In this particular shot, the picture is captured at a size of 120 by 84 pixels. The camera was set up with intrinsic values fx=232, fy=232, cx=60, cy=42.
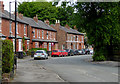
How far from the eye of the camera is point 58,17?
83.9 m

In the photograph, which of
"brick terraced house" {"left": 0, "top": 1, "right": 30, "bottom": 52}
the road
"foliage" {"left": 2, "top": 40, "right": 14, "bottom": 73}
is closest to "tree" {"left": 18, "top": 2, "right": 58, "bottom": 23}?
"brick terraced house" {"left": 0, "top": 1, "right": 30, "bottom": 52}

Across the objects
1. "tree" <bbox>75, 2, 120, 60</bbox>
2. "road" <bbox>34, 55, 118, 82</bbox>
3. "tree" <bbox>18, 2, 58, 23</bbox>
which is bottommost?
"road" <bbox>34, 55, 118, 82</bbox>

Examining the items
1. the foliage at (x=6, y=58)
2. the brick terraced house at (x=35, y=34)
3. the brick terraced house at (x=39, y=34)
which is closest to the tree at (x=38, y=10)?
the brick terraced house at (x=35, y=34)

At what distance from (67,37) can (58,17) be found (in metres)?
13.4

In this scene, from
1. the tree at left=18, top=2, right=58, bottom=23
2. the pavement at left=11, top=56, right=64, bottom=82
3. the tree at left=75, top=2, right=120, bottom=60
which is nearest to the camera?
the pavement at left=11, top=56, right=64, bottom=82

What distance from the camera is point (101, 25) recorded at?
29.0 metres

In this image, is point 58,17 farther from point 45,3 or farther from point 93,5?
point 93,5

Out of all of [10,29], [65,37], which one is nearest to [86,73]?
[10,29]

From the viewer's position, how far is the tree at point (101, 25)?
28.4 meters

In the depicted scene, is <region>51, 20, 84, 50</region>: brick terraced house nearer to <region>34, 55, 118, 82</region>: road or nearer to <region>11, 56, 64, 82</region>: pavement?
<region>34, 55, 118, 82</region>: road

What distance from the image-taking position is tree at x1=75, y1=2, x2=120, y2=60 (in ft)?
93.1

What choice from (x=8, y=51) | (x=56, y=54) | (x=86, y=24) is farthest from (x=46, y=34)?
(x=8, y=51)

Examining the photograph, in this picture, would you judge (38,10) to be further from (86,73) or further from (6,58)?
(6,58)

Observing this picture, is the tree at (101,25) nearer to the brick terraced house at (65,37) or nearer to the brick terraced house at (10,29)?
the brick terraced house at (10,29)
